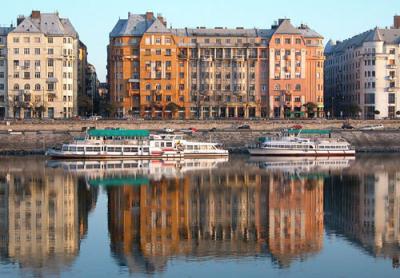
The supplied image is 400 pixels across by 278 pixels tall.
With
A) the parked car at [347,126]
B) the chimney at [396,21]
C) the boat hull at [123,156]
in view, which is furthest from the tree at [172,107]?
the chimney at [396,21]

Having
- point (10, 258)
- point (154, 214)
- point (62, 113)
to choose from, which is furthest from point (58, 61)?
point (10, 258)

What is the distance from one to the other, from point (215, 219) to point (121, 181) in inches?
779

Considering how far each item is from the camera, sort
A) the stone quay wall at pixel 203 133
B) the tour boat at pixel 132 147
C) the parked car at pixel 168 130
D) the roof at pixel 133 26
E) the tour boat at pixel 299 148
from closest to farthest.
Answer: the tour boat at pixel 132 147
the tour boat at pixel 299 148
the stone quay wall at pixel 203 133
the parked car at pixel 168 130
the roof at pixel 133 26

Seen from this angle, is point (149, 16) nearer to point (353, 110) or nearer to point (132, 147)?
point (353, 110)

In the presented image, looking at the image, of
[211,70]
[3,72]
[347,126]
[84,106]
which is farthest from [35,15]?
[347,126]

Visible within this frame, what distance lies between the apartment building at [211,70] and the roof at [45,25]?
8215 mm

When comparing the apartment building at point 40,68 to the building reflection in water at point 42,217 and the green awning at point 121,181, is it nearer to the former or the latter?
the building reflection in water at point 42,217

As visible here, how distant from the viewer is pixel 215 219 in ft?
150

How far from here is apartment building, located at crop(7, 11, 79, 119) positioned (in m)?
118

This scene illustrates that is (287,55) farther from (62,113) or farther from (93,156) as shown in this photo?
(93,156)

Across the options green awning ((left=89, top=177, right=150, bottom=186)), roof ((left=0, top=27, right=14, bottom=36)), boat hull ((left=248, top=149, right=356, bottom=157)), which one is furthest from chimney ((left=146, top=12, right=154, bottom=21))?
green awning ((left=89, top=177, right=150, bottom=186))

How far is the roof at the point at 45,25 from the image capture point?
389 feet

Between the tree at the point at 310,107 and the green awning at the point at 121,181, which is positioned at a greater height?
the tree at the point at 310,107

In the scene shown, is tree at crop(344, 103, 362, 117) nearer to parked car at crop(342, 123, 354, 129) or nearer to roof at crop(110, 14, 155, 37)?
parked car at crop(342, 123, 354, 129)
